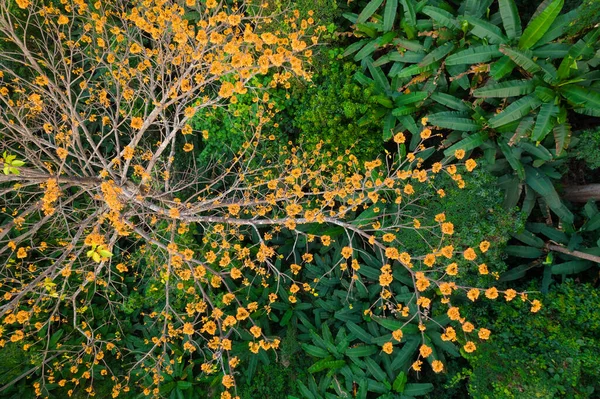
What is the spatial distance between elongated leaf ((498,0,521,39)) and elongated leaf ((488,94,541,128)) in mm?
637

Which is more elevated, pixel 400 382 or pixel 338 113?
pixel 338 113

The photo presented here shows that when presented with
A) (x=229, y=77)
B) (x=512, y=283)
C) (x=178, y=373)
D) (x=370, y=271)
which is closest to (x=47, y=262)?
(x=178, y=373)

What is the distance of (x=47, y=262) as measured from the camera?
5.29 meters

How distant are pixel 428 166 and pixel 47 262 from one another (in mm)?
5354

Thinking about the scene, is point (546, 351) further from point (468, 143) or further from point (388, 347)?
point (468, 143)

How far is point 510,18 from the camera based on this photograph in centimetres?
354

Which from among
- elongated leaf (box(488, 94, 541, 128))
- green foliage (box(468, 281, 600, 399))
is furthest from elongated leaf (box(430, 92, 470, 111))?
green foliage (box(468, 281, 600, 399))

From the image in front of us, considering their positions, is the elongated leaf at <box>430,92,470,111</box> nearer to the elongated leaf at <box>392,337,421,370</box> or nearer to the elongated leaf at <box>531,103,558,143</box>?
the elongated leaf at <box>531,103,558,143</box>

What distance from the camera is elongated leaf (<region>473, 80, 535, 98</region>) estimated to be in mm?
3488

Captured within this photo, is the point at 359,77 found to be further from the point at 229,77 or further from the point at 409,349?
the point at 409,349

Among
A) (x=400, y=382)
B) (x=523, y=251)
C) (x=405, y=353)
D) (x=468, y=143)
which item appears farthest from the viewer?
(x=523, y=251)

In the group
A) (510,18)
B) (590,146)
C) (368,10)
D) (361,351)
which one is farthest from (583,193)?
(368,10)

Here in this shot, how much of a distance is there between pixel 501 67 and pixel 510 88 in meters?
0.21

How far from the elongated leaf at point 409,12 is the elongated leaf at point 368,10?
268 millimetres
